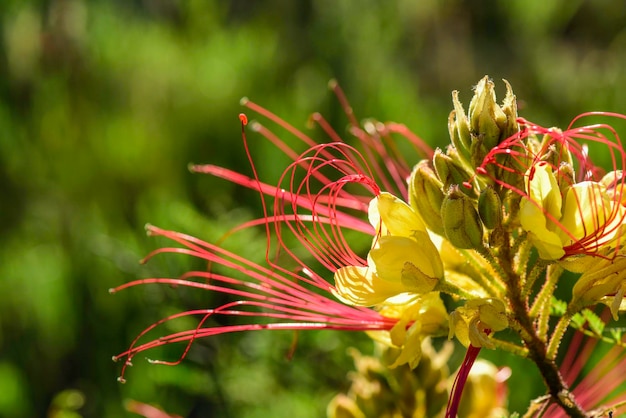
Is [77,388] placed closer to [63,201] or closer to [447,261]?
[63,201]

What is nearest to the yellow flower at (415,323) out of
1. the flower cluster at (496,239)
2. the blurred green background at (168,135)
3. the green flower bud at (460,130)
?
the flower cluster at (496,239)

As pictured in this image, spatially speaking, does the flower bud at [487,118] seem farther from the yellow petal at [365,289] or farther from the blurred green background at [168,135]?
the blurred green background at [168,135]

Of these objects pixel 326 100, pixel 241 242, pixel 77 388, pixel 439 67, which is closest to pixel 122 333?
pixel 77 388

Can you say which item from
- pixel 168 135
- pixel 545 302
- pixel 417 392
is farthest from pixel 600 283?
pixel 168 135

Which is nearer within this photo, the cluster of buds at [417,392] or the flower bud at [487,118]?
the flower bud at [487,118]

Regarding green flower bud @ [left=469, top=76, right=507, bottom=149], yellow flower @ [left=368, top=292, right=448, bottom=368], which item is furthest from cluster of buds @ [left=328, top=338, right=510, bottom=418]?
green flower bud @ [left=469, top=76, right=507, bottom=149]

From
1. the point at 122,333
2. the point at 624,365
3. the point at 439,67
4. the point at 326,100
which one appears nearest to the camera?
the point at 624,365

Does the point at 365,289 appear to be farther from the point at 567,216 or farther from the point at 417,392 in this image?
the point at 417,392
